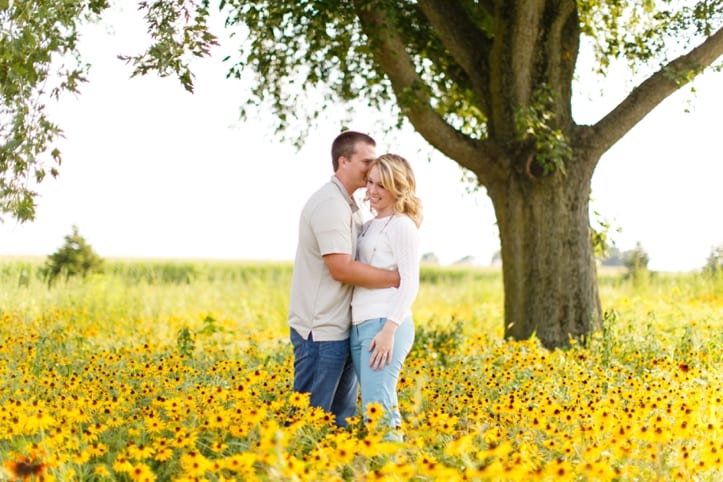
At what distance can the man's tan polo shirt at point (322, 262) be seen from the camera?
4.50 metres

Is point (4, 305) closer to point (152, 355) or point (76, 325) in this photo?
point (76, 325)

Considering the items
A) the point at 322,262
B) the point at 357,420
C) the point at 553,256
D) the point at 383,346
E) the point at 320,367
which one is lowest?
Result: the point at 357,420

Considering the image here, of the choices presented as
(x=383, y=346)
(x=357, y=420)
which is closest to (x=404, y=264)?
(x=383, y=346)

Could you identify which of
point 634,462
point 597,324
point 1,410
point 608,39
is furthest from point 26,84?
point 608,39

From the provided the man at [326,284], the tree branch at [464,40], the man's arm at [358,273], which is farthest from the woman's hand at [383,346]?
the tree branch at [464,40]

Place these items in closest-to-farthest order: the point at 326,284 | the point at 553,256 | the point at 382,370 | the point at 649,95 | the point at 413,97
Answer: the point at 382,370, the point at 326,284, the point at 413,97, the point at 553,256, the point at 649,95

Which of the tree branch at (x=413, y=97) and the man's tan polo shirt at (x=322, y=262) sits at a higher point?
the tree branch at (x=413, y=97)

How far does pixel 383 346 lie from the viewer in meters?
4.24

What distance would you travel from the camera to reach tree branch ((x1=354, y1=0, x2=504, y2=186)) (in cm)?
836

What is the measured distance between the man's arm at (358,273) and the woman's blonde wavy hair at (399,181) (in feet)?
1.16

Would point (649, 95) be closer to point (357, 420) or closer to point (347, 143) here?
Result: point (347, 143)

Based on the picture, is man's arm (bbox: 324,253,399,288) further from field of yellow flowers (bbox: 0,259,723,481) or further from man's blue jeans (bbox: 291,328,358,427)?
field of yellow flowers (bbox: 0,259,723,481)

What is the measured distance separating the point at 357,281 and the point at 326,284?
0.34m

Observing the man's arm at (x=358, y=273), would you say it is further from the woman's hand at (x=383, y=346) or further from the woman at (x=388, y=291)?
the woman's hand at (x=383, y=346)
